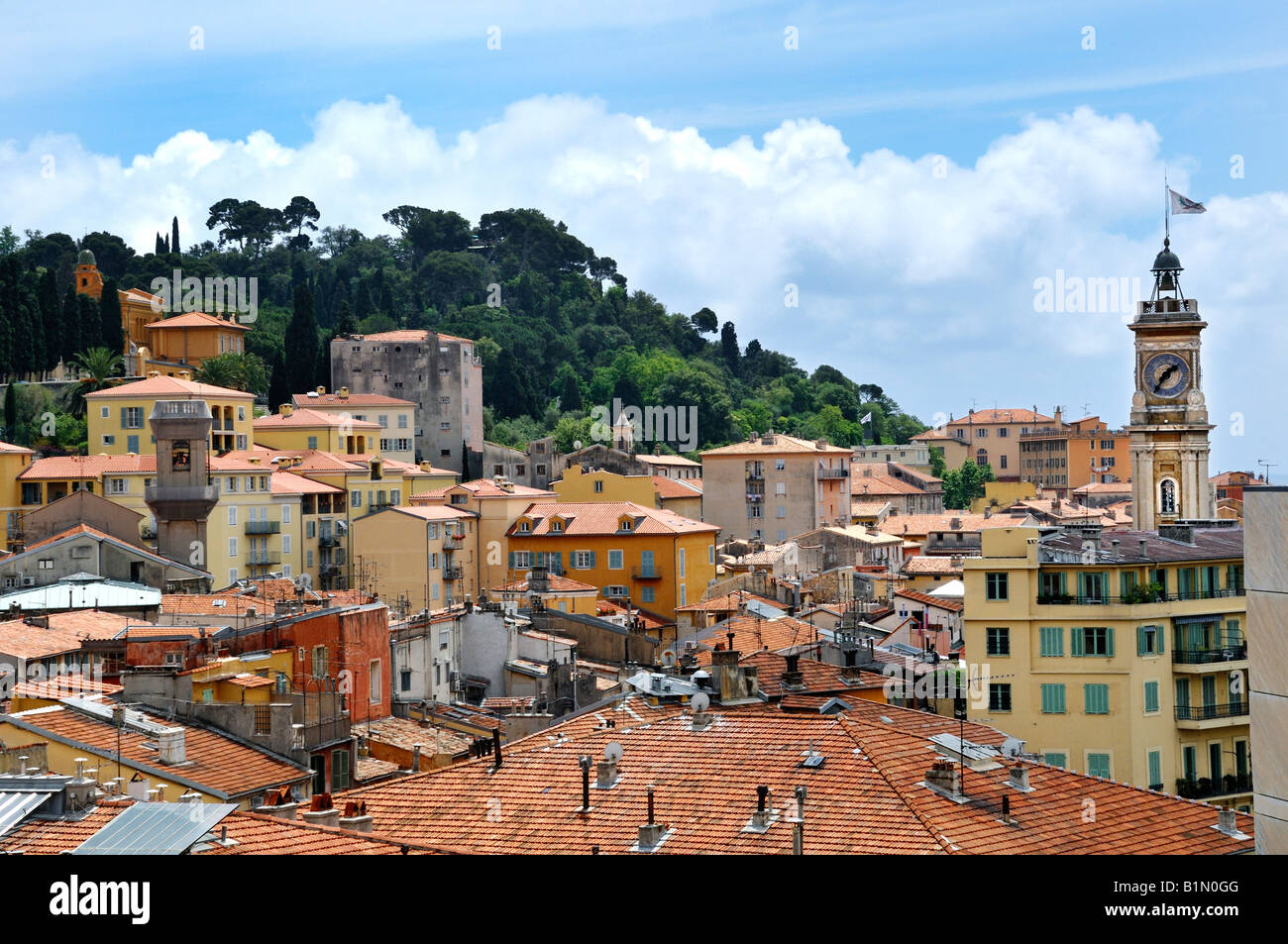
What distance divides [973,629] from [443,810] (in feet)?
46.6

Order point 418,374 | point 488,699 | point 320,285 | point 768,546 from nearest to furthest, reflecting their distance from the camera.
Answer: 1. point 488,699
2. point 768,546
3. point 418,374
4. point 320,285

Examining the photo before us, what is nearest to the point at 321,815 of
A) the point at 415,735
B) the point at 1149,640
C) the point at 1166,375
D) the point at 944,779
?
the point at 944,779

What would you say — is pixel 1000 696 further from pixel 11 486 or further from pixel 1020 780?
pixel 11 486

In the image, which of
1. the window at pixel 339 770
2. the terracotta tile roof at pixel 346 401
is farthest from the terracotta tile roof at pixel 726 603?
the terracotta tile roof at pixel 346 401

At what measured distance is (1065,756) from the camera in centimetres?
3008

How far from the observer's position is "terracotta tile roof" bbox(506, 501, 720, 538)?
64562 mm

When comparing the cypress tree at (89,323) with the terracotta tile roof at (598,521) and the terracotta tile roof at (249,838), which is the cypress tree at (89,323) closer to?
the terracotta tile roof at (598,521)

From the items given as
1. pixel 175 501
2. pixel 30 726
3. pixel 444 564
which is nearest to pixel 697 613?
pixel 444 564

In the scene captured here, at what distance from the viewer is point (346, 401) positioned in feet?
277

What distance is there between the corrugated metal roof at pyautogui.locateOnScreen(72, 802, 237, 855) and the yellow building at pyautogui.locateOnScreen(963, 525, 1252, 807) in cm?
1810

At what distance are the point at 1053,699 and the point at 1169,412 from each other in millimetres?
30161

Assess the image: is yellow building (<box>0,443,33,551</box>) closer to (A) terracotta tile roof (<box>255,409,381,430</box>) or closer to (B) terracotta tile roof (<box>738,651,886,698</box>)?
(A) terracotta tile roof (<box>255,409,381,430</box>)

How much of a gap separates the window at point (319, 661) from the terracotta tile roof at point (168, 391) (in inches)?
1463
